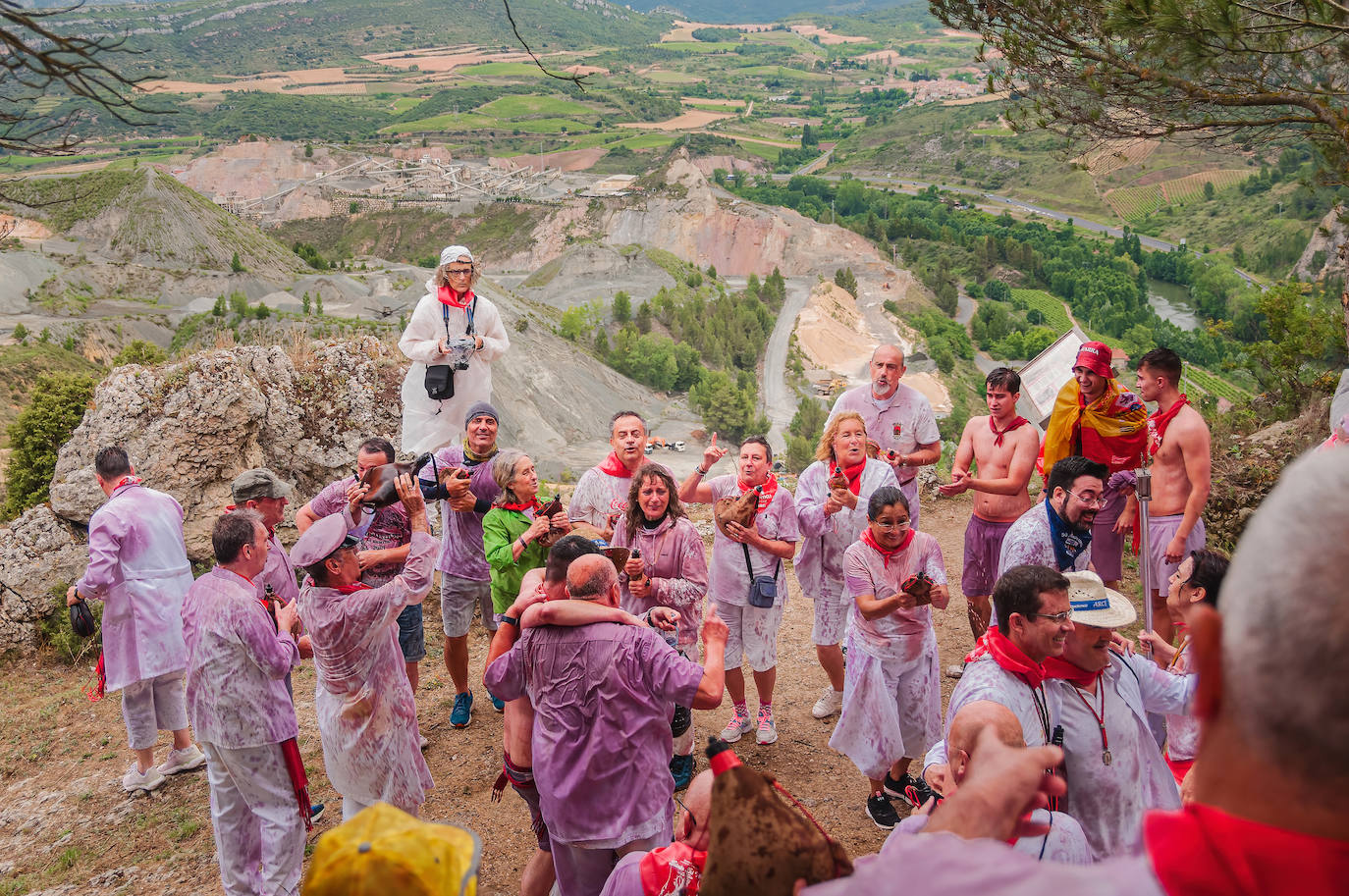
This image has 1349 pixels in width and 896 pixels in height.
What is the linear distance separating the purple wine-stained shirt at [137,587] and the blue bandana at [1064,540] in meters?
5.20

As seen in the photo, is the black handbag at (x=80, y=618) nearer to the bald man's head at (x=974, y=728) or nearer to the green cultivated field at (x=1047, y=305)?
the bald man's head at (x=974, y=728)

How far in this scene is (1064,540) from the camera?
4.74 m

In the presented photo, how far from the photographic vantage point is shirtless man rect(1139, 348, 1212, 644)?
17.4 feet

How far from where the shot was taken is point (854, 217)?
103375mm

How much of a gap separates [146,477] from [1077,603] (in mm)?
7763

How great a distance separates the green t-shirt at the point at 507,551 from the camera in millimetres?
5102

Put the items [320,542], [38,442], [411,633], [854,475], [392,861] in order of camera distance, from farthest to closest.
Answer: [38,442] < [411,633] < [854,475] < [320,542] < [392,861]

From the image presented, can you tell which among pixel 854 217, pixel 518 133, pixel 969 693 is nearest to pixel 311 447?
pixel 969 693

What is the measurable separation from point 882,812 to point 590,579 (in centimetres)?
258

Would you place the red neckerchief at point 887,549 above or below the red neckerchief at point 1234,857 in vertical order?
below

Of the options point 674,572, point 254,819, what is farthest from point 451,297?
point 254,819

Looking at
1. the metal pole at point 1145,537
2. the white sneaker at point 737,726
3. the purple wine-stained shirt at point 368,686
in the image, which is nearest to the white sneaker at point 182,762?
the purple wine-stained shirt at point 368,686

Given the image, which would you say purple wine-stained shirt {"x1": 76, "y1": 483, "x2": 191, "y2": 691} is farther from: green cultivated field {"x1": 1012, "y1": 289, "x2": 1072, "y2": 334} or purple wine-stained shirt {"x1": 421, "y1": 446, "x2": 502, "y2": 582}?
A: green cultivated field {"x1": 1012, "y1": 289, "x2": 1072, "y2": 334}

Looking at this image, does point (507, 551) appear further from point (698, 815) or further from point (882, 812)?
point (698, 815)
